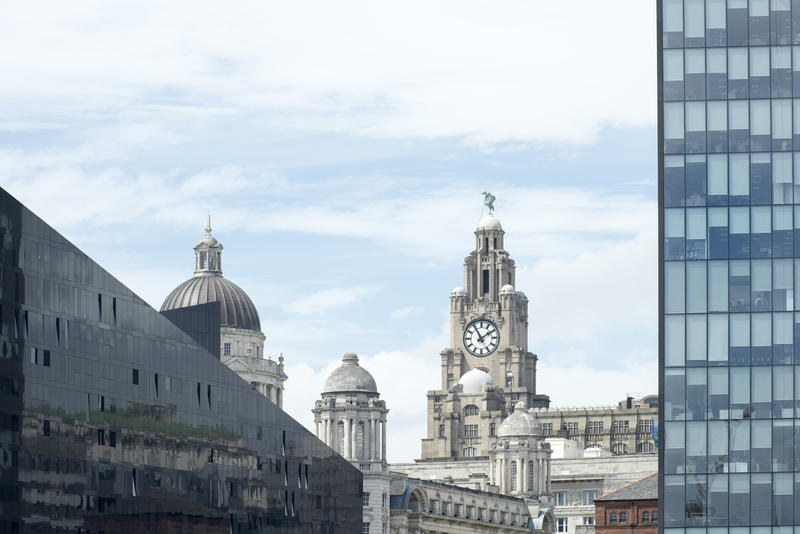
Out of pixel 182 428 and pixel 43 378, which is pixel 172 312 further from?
pixel 43 378

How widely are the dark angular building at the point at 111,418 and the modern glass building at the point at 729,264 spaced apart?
31323 mm

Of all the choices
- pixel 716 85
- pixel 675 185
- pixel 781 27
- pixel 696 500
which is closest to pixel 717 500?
pixel 696 500

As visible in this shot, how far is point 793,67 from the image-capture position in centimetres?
11362

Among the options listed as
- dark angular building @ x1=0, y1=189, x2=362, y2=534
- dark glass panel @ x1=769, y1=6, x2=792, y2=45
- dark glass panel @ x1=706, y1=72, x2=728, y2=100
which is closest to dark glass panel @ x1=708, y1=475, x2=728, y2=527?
dark glass panel @ x1=706, y1=72, x2=728, y2=100

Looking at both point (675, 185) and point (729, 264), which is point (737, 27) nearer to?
point (675, 185)

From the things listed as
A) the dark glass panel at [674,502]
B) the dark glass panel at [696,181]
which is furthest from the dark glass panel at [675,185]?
the dark glass panel at [674,502]

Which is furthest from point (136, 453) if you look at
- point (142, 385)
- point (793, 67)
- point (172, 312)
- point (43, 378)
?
point (793, 67)

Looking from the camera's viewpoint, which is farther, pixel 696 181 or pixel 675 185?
pixel 675 185

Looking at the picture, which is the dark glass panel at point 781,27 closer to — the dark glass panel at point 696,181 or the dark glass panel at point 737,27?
the dark glass panel at point 737,27

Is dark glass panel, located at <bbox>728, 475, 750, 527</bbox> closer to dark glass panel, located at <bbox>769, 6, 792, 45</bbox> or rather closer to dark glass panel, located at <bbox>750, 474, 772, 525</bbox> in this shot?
dark glass panel, located at <bbox>750, 474, 772, 525</bbox>

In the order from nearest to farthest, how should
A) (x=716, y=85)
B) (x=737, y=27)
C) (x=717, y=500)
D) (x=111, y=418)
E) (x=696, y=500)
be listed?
(x=717, y=500) < (x=696, y=500) < (x=716, y=85) < (x=737, y=27) < (x=111, y=418)

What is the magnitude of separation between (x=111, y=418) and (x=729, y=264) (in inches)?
1404

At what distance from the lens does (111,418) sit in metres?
122

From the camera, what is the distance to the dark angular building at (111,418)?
113m
